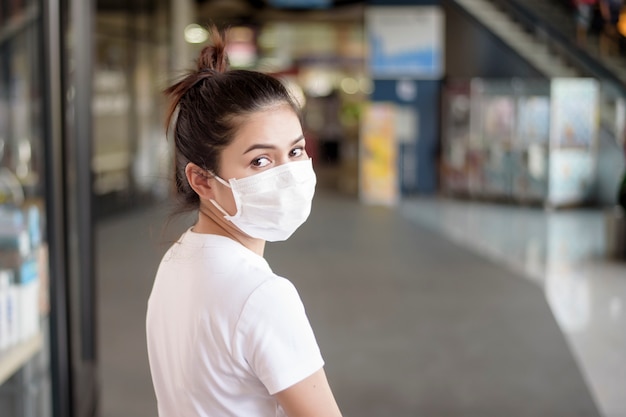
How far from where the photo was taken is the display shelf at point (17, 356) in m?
2.72

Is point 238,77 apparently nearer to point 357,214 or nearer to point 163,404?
point 163,404

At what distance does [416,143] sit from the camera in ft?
51.5

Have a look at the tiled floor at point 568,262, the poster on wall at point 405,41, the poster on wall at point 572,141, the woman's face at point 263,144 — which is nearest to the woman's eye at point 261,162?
the woman's face at point 263,144

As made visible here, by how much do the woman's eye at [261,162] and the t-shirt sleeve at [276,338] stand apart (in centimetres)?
16

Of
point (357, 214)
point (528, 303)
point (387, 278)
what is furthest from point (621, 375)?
point (357, 214)

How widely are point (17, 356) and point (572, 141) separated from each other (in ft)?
37.6

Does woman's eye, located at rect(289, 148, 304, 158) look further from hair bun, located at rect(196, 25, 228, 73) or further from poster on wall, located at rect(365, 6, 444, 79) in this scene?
poster on wall, located at rect(365, 6, 444, 79)

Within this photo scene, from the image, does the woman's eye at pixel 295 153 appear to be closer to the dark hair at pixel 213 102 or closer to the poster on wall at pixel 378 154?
the dark hair at pixel 213 102

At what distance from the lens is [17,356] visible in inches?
112

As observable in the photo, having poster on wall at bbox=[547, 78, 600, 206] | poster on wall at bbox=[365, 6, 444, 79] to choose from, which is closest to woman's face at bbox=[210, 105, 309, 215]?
poster on wall at bbox=[547, 78, 600, 206]

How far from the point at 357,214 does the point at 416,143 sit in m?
3.18

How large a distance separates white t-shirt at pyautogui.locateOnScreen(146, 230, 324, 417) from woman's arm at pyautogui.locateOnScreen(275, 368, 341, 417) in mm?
12

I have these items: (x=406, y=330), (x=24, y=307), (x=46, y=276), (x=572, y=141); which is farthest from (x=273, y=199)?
(x=572, y=141)

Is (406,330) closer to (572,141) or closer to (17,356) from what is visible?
(17,356)
